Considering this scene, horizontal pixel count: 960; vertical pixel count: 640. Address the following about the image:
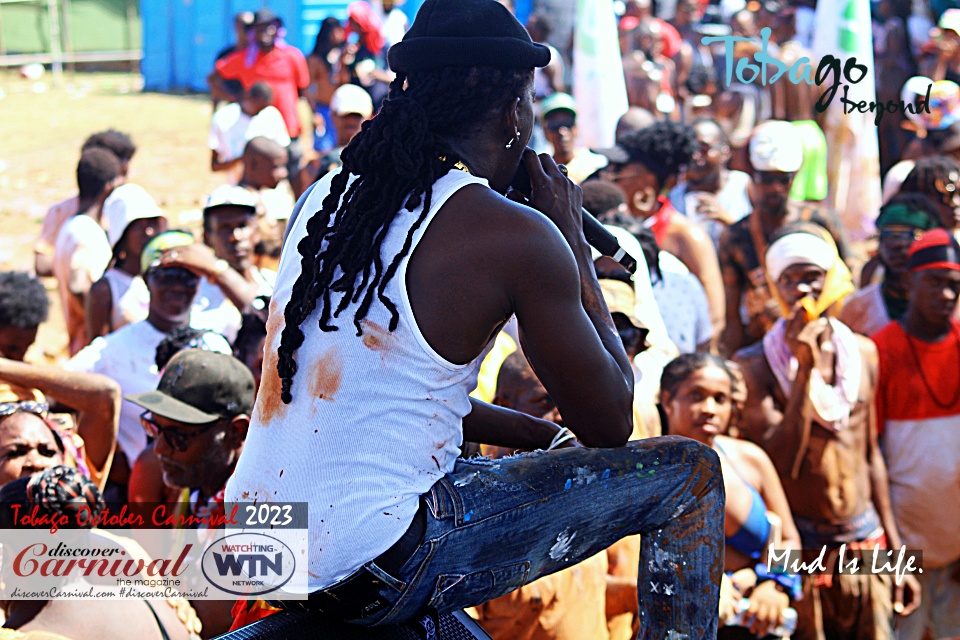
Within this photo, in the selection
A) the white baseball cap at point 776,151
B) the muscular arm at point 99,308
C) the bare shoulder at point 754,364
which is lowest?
the muscular arm at point 99,308

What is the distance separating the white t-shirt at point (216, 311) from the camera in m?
5.48

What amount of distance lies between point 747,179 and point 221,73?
6135 mm

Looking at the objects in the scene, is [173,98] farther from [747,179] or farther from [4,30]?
[747,179]

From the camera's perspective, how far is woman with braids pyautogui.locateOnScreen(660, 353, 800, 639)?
4.54 meters

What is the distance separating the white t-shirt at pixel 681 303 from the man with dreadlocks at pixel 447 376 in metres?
3.33

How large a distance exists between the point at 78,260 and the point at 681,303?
3.55 m

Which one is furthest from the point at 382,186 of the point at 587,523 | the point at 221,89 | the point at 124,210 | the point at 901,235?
the point at 221,89

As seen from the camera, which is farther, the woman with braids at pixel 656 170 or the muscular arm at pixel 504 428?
the woman with braids at pixel 656 170

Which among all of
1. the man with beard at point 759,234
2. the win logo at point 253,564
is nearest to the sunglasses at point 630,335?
the win logo at point 253,564

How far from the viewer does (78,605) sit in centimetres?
329

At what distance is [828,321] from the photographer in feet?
17.8

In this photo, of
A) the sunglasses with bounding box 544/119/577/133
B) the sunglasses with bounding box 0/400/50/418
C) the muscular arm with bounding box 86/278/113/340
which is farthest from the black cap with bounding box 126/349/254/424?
the sunglasses with bounding box 544/119/577/133

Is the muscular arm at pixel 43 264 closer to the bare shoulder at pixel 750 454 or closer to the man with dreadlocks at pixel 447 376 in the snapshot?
the bare shoulder at pixel 750 454

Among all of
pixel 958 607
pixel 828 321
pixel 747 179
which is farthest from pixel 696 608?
pixel 747 179
